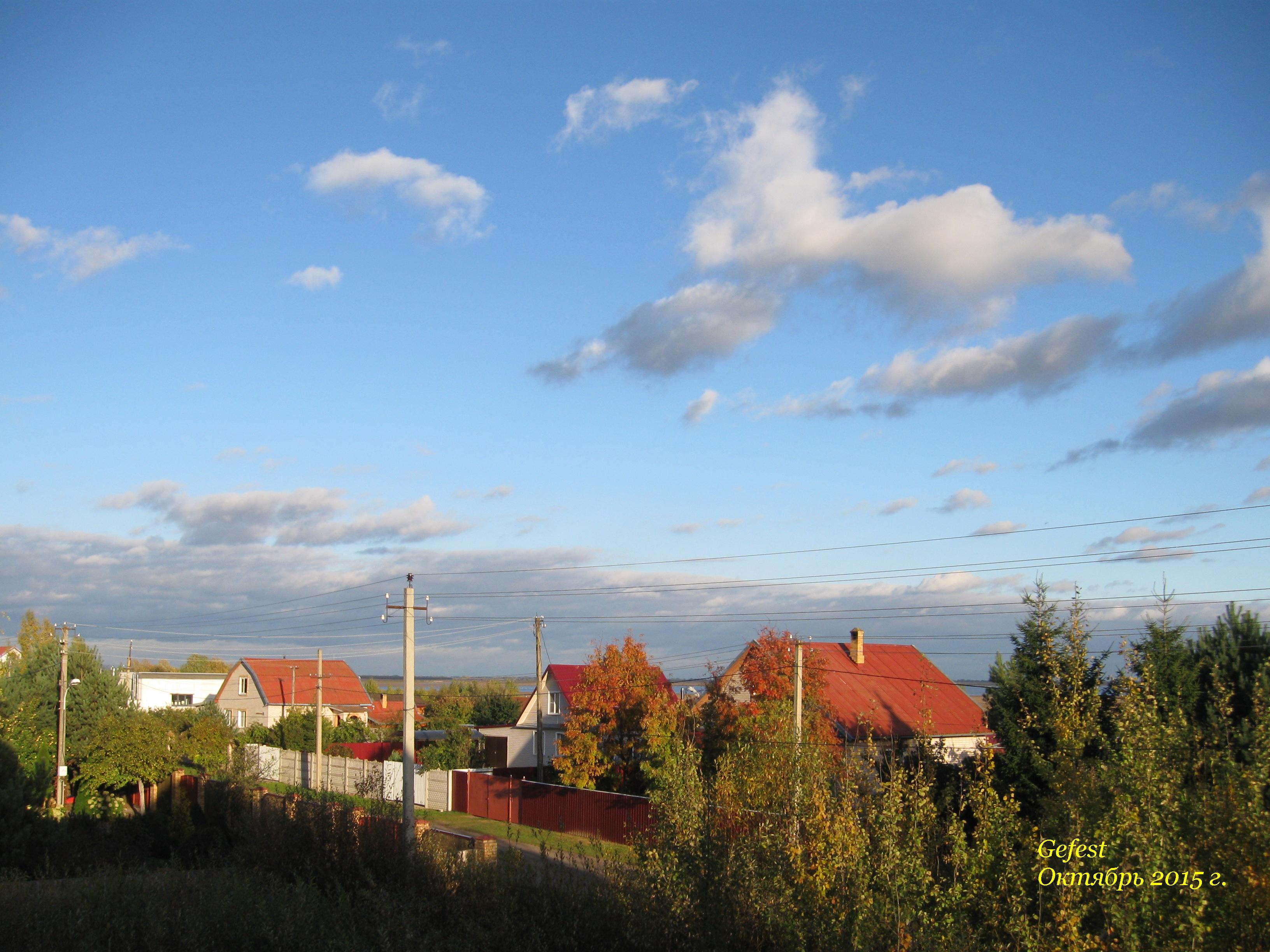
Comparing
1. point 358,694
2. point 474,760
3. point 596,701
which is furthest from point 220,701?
point 596,701

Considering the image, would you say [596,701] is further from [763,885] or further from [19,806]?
[763,885]

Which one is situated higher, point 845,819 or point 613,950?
point 845,819

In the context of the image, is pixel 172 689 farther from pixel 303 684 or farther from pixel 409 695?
pixel 409 695

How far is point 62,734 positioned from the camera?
125 ft

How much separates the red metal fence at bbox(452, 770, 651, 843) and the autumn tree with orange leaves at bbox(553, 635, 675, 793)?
92 centimetres

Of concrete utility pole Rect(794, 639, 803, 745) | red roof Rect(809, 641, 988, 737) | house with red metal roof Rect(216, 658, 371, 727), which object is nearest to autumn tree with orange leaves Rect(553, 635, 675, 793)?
red roof Rect(809, 641, 988, 737)

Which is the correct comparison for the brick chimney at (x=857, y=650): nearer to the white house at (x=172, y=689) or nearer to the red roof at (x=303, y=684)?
the red roof at (x=303, y=684)

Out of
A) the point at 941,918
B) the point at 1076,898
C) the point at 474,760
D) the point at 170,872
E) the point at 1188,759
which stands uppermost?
the point at 1188,759

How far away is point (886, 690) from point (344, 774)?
79.3 feet

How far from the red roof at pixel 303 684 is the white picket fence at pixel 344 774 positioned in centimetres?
1790

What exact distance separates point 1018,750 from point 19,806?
29498 millimetres

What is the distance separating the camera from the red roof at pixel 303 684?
66750mm

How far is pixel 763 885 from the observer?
31.9 ft

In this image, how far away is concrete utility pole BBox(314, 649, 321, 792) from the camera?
132ft
